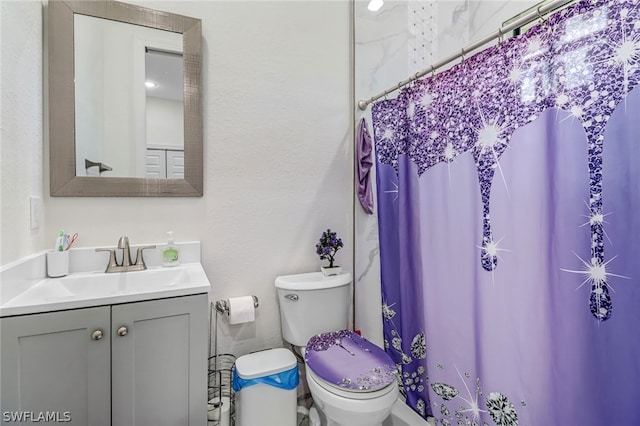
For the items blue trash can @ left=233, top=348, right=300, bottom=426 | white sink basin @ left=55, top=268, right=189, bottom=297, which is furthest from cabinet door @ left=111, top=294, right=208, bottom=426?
blue trash can @ left=233, top=348, right=300, bottom=426

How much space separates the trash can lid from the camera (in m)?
1.43

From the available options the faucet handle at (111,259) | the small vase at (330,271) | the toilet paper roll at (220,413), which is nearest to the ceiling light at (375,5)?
the small vase at (330,271)

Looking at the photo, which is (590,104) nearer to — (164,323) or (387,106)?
(387,106)

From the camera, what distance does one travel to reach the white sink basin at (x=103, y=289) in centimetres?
95

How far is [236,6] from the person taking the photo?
5.48 ft

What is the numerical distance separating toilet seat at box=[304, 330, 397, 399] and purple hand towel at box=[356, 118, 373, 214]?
79cm

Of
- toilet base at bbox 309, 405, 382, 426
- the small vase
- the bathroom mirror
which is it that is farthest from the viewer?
the small vase

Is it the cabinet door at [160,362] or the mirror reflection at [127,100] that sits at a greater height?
the mirror reflection at [127,100]

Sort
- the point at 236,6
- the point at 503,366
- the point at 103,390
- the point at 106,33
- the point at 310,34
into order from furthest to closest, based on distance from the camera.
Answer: the point at 310,34 → the point at 236,6 → the point at 106,33 → the point at 503,366 → the point at 103,390

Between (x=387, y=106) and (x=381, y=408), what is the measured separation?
1.44 metres

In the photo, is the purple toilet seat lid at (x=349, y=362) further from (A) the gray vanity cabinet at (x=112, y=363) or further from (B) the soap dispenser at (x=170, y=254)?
(B) the soap dispenser at (x=170, y=254)

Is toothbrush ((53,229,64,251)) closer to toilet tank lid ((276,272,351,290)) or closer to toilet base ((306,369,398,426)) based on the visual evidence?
toilet tank lid ((276,272,351,290))

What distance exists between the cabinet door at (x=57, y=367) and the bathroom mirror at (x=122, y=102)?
2.19 ft

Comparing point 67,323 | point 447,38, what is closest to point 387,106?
point 447,38
